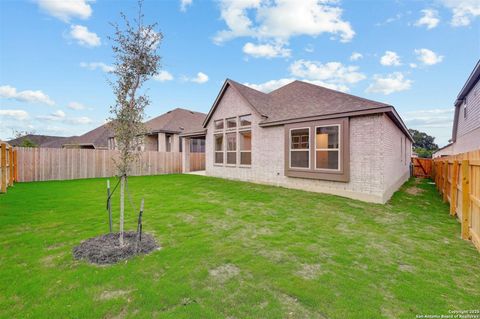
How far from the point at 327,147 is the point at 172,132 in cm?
1563

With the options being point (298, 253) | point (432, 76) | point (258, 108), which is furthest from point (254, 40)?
point (298, 253)

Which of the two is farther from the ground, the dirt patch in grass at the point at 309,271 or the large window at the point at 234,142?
the large window at the point at 234,142

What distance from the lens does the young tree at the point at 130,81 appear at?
3.87 m

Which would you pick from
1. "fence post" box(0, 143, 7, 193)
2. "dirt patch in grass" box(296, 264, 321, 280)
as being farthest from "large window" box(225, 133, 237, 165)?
"fence post" box(0, 143, 7, 193)

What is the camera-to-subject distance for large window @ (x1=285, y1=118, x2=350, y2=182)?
862cm

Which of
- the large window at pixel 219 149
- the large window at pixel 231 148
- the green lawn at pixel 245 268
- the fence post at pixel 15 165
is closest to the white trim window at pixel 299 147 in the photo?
the green lawn at pixel 245 268

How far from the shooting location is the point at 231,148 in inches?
539

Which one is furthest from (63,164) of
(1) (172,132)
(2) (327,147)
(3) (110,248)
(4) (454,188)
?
(4) (454,188)

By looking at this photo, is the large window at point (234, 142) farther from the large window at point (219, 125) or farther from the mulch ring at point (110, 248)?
the mulch ring at point (110, 248)

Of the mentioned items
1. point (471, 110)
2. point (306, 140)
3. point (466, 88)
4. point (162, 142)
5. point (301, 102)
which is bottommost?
point (306, 140)

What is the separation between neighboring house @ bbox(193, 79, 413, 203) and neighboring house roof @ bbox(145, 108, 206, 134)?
24.0 feet

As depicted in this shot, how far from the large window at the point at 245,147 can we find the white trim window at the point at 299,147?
289 cm

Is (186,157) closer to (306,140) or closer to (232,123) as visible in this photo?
(232,123)

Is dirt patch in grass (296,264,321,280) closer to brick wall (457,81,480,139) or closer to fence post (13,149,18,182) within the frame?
brick wall (457,81,480,139)
